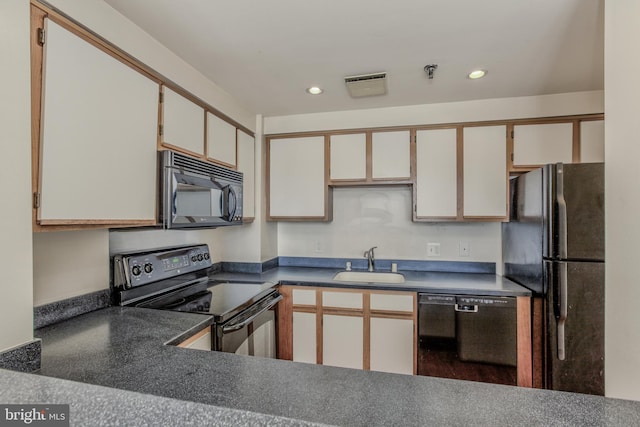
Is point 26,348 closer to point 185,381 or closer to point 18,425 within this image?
point 18,425

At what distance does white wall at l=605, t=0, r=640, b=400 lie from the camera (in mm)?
1111

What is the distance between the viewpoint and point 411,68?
1.98 meters

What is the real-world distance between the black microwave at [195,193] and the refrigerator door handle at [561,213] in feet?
6.72

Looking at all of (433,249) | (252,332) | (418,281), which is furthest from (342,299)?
(433,249)

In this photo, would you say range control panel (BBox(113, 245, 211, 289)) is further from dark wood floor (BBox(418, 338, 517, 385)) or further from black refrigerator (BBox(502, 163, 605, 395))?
black refrigerator (BBox(502, 163, 605, 395))

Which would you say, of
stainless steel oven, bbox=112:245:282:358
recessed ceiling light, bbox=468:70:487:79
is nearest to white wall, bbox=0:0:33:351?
stainless steel oven, bbox=112:245:282:358

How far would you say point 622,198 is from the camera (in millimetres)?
1198

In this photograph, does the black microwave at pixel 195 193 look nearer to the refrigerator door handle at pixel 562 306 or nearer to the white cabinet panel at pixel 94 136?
the white cabinet panel at pixel 94 136

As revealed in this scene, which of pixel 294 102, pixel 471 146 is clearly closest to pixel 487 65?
pixel 471 146

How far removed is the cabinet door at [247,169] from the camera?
2578mm

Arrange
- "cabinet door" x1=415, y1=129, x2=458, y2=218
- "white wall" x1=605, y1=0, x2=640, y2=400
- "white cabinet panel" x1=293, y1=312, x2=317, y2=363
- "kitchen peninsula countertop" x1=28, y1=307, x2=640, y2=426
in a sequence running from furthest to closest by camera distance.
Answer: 1. "cabinet door" x1=415, y1=129, x2=458, y2=218
2. "white cabinet panel" x1=293, y1=312, x2=317, y2=363
3. "white wall" x1=605, y1=0, x2=640, y2=400
4. "kitchen peninsula countertop" x1=28, y1=307, x2=640, y2=426

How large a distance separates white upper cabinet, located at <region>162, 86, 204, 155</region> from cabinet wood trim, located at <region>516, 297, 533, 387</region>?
238 centimetres

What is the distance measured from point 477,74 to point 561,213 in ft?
3.35

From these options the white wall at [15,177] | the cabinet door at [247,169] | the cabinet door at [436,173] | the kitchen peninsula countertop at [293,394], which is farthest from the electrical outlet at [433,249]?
the white wall at [15,177]
